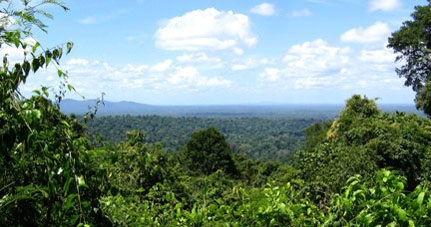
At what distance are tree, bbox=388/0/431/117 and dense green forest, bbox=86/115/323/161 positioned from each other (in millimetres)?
22493

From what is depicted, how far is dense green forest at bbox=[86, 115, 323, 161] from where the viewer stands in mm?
76062

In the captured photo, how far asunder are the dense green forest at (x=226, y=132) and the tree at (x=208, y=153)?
18.0ft

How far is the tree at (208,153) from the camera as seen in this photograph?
113ft

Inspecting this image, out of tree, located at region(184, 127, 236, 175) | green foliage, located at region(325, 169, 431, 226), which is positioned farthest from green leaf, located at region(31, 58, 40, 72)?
tree, located at region(184, 127, 236, 175)

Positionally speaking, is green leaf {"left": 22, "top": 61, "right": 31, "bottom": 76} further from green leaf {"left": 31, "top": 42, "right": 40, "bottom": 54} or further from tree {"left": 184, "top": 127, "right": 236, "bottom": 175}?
tree {"left": 184, "top": 127, "right": 236, "bottom": 175}

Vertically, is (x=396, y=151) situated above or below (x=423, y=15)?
below

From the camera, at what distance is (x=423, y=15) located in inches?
837

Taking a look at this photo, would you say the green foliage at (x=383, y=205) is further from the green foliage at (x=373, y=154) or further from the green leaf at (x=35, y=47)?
the green foliage at (x=373, y=154)

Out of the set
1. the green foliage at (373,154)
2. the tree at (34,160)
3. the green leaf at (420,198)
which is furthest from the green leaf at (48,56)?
the green foliage at (373,154)

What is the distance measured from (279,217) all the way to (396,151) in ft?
44.6

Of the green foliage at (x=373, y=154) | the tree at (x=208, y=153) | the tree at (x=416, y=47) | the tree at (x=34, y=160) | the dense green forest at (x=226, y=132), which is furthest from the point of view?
the dense green forest at (x=226, y=132)

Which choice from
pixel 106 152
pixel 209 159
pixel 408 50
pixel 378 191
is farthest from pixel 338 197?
pixel 209 159

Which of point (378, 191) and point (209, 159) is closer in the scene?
point (378, 191)

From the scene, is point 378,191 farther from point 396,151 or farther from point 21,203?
point 396,151
